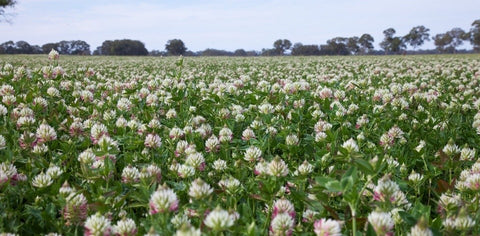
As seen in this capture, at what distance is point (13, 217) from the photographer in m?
1.75

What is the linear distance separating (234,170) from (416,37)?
99.7 metres

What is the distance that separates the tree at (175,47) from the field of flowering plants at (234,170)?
3140 inches

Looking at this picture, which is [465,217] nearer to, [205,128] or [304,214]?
[304,214]

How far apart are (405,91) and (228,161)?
324 centimetres

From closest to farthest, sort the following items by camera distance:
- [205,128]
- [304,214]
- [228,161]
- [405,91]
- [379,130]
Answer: [304,214]
[228,161]
[205,128]
[379,130]
[405,91]

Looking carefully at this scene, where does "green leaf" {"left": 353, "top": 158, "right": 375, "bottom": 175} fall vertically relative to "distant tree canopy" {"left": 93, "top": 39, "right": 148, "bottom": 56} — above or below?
below

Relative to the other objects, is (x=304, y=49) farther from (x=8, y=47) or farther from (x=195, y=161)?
(x=195, y=161)

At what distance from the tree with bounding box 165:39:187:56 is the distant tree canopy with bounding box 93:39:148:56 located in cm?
705

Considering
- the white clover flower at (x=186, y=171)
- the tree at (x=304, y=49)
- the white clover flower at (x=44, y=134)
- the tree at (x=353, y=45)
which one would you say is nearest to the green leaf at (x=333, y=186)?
the white clover flower at (x=186, y=171)

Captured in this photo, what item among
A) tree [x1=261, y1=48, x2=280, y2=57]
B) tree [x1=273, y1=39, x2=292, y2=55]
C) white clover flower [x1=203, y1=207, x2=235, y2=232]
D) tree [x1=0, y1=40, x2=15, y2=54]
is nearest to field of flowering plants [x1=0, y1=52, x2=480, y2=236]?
Result: white clover flower [x1=203, y1=207, x2=235, y2=232]

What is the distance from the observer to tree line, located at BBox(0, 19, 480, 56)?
241 ft

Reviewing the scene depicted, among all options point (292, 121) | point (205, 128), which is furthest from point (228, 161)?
point (292, 121)

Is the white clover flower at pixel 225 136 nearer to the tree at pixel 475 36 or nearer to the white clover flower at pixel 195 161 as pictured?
the white clover flower at pixel 195 161

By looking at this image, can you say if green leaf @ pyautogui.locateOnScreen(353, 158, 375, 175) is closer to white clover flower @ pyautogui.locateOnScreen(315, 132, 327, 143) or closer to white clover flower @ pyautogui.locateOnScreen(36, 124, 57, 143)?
white clover flower @ pyautogui.locateOnScreen(315, 132, 327, 143)
